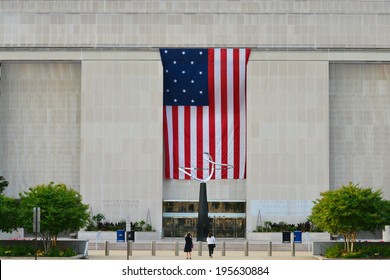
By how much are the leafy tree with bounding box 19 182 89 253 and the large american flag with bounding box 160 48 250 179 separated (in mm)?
20288

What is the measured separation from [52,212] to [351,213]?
14.6 meters

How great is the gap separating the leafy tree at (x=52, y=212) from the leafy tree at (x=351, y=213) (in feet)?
40.8

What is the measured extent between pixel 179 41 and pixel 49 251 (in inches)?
1014

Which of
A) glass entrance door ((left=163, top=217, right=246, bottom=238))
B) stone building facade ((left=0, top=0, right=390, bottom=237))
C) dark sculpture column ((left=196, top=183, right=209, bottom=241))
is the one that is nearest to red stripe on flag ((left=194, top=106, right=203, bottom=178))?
stone building facade ((left=0, top=0, right=390, bottom=237))

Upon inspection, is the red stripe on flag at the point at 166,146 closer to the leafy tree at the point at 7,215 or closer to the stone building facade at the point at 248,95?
the stone building facade at the point at 248,95

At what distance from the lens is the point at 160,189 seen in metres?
60.1

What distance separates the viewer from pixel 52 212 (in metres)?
39.1

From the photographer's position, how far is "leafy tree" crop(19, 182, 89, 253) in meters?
39.1

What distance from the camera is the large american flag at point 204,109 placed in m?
60.2

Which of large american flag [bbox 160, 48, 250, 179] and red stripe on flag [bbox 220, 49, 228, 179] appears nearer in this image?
large american flag [bbox 160, 48, 250, 179]

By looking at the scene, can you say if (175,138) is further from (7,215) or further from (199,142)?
(7,215)

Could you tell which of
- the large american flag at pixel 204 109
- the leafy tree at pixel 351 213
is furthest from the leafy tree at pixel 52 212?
the large american flag at pixel 204 109

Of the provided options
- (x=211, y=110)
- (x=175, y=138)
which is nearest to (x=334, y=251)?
(x=211, y=110)

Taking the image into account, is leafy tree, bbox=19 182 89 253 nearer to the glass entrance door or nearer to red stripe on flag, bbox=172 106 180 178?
red stripe on flag, bbox=172 106 180 178
